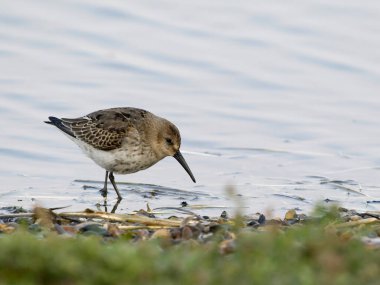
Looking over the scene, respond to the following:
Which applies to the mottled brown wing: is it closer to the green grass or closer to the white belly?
the white belly

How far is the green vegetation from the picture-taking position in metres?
4.71

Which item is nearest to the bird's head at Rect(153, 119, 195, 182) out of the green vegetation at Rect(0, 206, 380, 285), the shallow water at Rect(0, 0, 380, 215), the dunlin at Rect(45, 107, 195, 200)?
the dunlin at Rect(45, 107, 195, 200)

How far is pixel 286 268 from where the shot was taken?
496 cm

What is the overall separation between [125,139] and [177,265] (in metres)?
6.35

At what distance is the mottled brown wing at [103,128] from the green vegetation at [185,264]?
585 centimetres

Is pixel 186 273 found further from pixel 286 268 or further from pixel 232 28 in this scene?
pixel 232 28

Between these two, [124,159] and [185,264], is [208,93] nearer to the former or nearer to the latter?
[124,159]

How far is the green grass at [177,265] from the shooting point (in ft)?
15.4

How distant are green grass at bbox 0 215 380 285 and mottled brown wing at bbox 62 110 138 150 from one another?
19.5 ft

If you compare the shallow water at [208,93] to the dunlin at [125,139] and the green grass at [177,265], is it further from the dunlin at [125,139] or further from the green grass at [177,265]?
the green grass at [177,265]

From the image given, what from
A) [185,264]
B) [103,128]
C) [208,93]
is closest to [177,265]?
[185,264]

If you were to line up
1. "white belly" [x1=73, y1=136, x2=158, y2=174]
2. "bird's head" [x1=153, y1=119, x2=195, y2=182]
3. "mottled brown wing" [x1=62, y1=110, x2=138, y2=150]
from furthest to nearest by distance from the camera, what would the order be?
"bird's head" [x1=153, y1=119, x2=195, y2=182]
"mottled brown wing" [x1=62, y1=110, x2=138, y2=150]
"white belly" [x1=73, y1=136, x2=158, y2=174]

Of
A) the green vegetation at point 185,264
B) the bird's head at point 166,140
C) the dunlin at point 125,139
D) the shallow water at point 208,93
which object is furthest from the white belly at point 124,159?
the green vegetation at point 185,264

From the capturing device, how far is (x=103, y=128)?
11203mm
